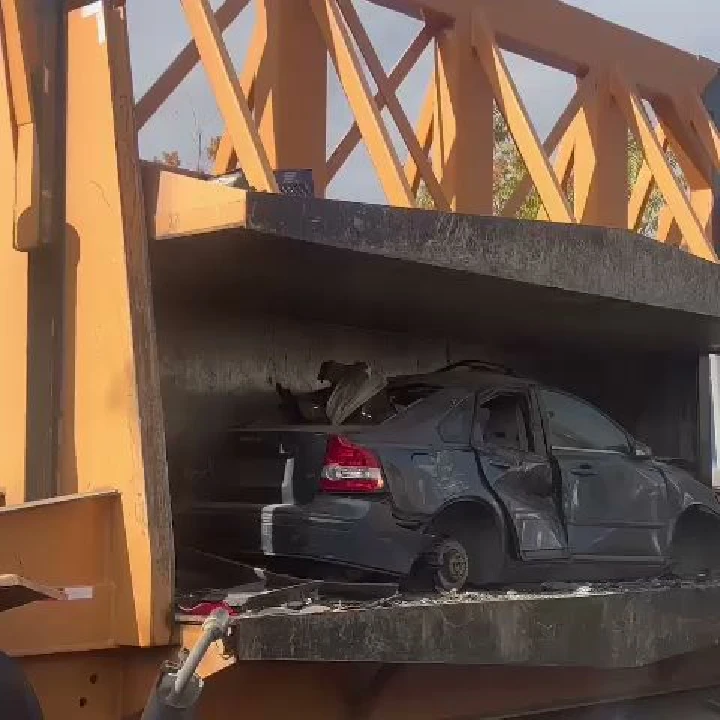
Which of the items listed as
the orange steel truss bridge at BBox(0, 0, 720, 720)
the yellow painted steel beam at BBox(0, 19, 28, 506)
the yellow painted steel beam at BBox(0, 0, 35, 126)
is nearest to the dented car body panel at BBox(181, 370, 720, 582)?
the orange steel truss bridge at BBox(0, 0, 720, 720)

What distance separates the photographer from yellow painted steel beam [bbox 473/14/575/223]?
8.41 meters

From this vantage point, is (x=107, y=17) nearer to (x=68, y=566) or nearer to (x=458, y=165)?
(x=68, y=566)

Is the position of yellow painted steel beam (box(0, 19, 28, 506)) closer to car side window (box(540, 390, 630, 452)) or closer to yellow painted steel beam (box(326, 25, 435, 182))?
car side window (box(540, 390, 630, 452))

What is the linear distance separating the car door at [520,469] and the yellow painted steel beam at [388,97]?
1.90 metres

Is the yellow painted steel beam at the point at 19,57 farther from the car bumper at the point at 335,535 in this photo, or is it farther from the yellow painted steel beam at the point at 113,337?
the car bumper at the point at 335,535

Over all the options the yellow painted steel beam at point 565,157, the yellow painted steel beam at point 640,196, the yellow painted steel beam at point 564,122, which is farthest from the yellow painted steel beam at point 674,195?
the yellow painted steel beam at point 640,196

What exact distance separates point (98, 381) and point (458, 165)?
18.2 ft

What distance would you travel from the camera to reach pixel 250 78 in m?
8.94

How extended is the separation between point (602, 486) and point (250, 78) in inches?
159

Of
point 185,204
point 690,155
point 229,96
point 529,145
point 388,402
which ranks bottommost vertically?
point 388,402

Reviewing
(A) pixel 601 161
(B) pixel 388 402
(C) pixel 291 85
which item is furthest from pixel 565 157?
(B) pixel 388 402

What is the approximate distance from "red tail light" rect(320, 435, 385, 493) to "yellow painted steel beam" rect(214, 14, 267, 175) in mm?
3534

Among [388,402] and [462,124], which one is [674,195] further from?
[388,402]

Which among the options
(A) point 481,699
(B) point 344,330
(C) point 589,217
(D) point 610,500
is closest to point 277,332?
(B) point 344,330
